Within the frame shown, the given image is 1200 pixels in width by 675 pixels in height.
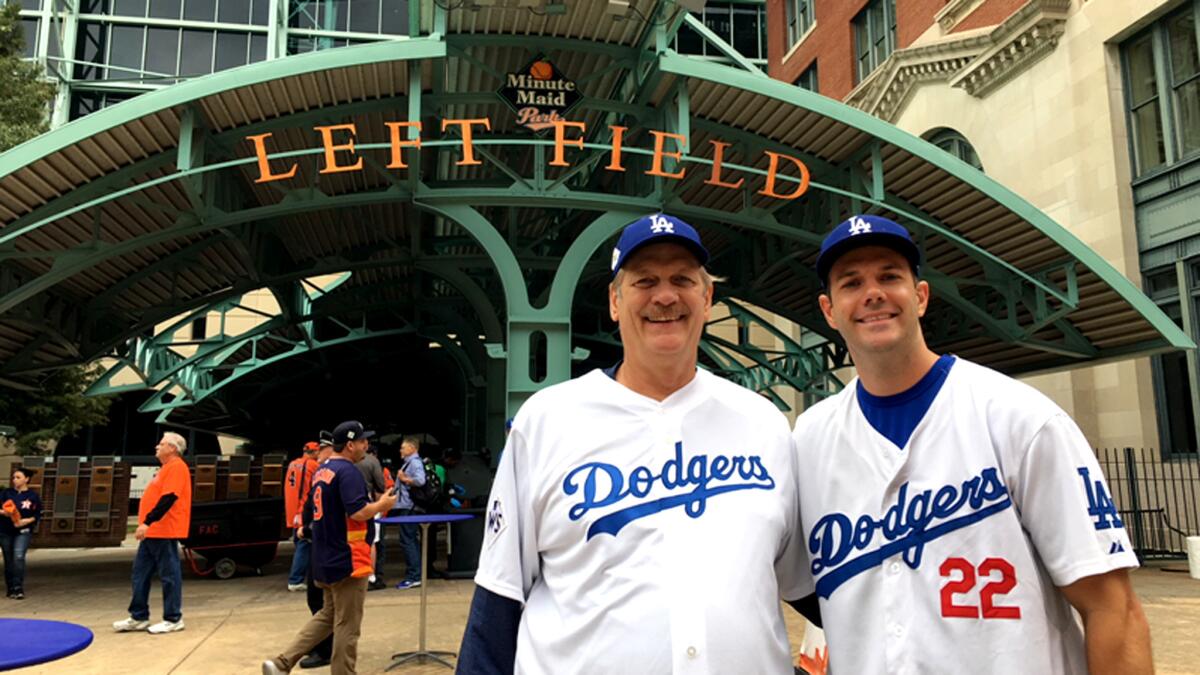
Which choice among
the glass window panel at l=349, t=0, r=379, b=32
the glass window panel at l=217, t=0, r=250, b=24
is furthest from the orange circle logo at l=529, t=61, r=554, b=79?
the glass window panel at l=217, t=0, r=250, b=24

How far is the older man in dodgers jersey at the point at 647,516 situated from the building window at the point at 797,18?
1127 inches

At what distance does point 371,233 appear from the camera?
15.8m

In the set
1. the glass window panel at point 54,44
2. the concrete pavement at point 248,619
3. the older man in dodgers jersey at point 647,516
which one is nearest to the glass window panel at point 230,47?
the glass window panel at point 54,44

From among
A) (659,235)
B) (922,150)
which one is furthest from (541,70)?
(659,235)

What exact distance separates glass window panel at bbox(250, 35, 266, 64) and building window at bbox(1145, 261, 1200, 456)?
106ft

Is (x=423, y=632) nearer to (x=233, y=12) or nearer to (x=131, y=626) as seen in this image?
(x=131, y=626)

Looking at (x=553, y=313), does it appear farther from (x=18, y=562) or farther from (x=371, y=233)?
(x=18, y=562)

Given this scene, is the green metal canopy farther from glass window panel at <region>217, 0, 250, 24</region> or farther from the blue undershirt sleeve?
glass window panel at <region>217, 0, 250, 24</region>

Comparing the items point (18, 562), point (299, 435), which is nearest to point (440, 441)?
point (299, 435)

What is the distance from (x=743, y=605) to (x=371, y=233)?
14.8 metres

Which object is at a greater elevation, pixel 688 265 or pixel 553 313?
pixel 553 313

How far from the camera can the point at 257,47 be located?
1357 inches

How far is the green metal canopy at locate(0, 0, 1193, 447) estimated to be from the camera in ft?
34.1

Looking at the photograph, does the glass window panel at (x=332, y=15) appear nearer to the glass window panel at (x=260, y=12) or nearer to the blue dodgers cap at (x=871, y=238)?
the glass window panel at (x=260, y=12)
